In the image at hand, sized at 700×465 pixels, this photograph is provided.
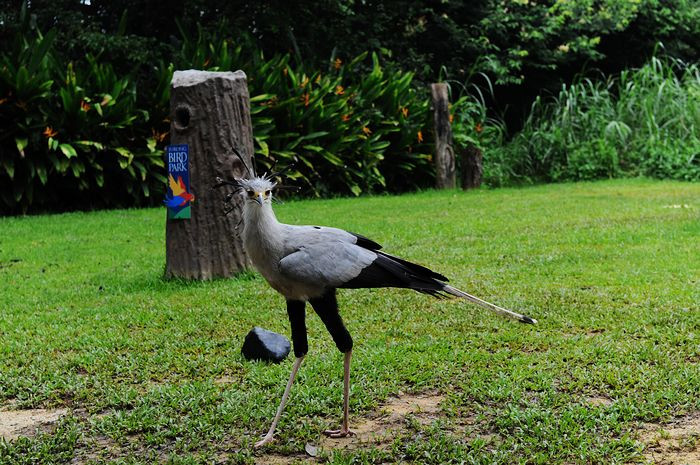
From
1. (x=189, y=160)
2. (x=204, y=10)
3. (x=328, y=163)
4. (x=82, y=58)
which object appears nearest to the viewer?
(x=189, y=160)

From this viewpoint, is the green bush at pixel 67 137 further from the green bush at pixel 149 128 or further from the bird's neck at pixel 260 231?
the bird's neck at pixel 260 231

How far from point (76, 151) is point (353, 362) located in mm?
7364

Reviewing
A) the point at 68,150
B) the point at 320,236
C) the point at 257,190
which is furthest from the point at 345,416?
the point at 68,150

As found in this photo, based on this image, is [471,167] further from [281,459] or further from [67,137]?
[281,459]

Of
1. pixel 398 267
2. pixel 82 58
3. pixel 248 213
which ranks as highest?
pixel 82 58

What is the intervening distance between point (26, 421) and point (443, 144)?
10.9 metres

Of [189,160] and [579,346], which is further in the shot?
[189,160]

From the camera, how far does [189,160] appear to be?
632 cm

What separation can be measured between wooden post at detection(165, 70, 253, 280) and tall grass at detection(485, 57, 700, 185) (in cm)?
894

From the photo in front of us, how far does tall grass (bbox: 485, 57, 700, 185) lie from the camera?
44.7ft

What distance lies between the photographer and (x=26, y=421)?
3682 millimetres

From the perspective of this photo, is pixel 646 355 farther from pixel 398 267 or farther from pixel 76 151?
pixel 76 151

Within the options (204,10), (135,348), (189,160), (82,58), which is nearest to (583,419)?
(135,348)

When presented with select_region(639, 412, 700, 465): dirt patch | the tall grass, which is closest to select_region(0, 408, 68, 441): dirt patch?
select_region(639, 412, 700, 465): dirt patch
